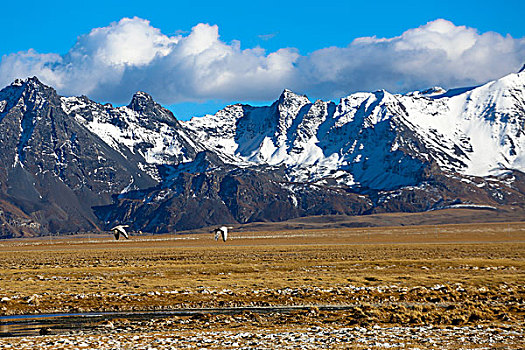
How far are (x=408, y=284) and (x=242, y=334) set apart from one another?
80.7 feet

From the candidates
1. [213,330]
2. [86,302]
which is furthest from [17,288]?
[213,330]

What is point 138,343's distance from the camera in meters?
33.4

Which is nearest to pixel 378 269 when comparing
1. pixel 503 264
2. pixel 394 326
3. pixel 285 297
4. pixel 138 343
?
pixel 503 264

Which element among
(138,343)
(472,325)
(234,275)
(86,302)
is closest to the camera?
(138,343)

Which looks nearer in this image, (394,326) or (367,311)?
(394,326)

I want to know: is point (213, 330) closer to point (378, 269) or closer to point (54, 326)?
point (54, 326)

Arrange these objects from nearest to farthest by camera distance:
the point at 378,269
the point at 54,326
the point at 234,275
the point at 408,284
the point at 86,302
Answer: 1. the point at 54,326
2. the point at 86,302
3. the point at 408,284
4. the point at 234,275
5. the point at 378,269

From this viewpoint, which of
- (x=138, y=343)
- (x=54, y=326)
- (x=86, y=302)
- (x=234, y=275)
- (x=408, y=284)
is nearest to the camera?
(x=138, y=343)

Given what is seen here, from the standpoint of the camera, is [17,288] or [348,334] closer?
[348,334]

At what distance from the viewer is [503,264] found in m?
77.8

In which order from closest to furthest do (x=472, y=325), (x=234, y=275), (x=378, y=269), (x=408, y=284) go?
1. (x=472, y=325)
2. (x=408, y=284)
3. (x=234, y=275)
4. (x=378, y=269)

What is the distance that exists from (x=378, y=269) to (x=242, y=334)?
4023cm

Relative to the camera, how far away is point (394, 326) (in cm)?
3669

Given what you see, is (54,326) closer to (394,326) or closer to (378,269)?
(394,326)
